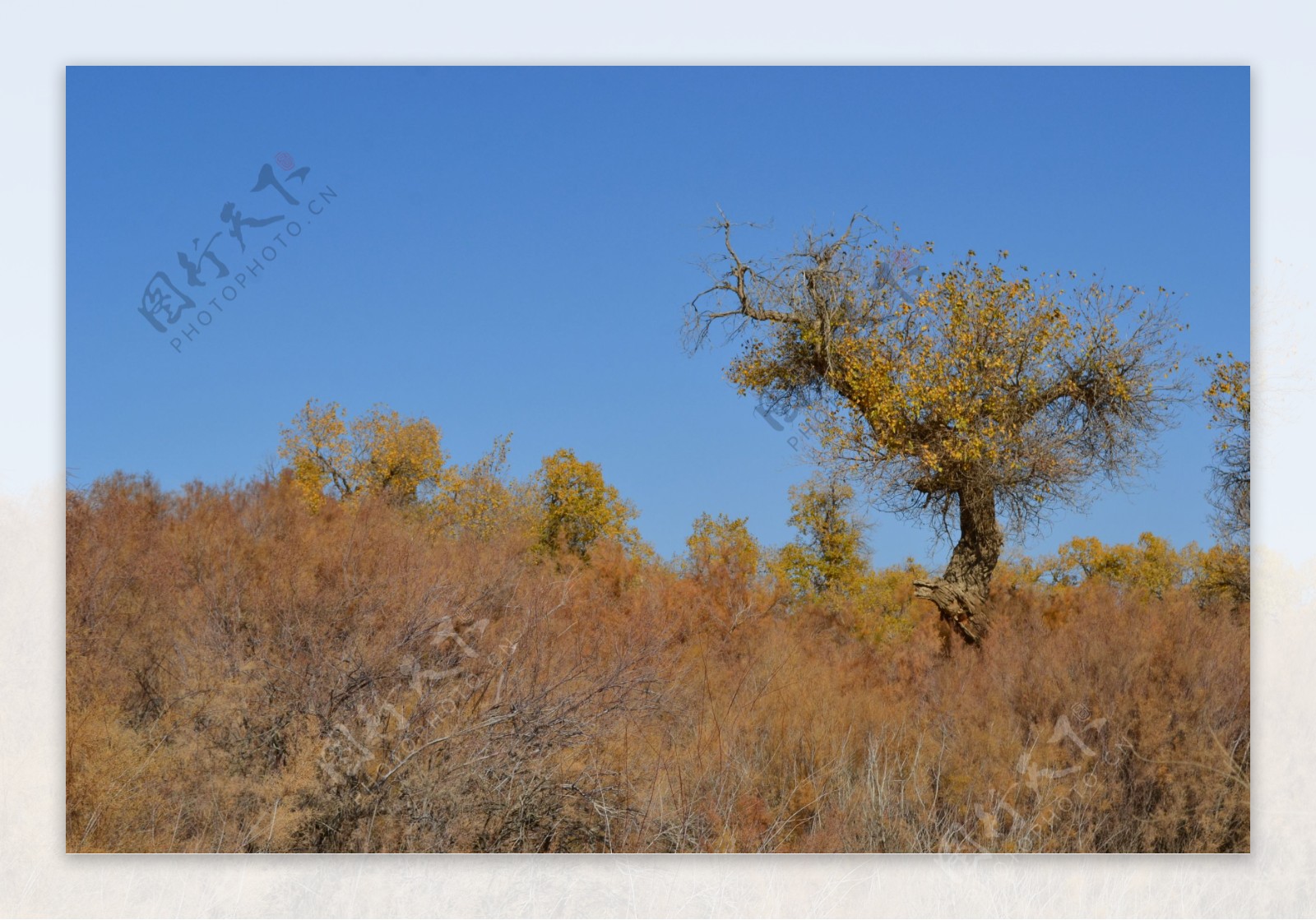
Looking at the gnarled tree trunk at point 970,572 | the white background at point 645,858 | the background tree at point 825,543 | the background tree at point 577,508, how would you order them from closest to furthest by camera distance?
the white background at point 645,858, the background tree at point 577,508, the background tree at point 825,543, the gnarled tree trunk at point 970,572

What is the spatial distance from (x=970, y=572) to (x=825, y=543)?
1.30 meters

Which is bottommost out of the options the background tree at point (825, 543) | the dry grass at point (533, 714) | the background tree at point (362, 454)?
the dry grass at point (533, 714)

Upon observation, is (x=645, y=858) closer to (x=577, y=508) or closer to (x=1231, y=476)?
(x=577, y=508)

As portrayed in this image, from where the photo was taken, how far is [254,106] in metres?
5.32

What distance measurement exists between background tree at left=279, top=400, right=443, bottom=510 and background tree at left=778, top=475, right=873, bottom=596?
89.3 inches

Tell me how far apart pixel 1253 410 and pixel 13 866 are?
21.4 feet

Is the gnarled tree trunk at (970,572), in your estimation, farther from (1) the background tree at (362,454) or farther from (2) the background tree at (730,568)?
(1) the background tree at (362,454)

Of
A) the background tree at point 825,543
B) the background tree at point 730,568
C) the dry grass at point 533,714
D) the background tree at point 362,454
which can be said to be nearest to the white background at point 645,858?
the dry grass at point 533,714

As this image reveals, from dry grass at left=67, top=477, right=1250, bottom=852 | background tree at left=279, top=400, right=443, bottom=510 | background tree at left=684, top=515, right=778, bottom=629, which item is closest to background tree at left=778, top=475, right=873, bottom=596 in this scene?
background tree at left=684, top=515, right=778, bottom=629

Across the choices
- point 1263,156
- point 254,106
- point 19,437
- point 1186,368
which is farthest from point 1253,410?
point 19,437

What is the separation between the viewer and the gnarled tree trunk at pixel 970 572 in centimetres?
697

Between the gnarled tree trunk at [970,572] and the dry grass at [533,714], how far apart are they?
2.41 feet

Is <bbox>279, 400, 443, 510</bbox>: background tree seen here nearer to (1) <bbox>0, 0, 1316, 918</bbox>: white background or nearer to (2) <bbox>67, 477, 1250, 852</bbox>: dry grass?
(2) <bbox>67, 477, 1250, 852</bbox>: dry grass

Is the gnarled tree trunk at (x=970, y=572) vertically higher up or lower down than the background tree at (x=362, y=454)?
lower down
